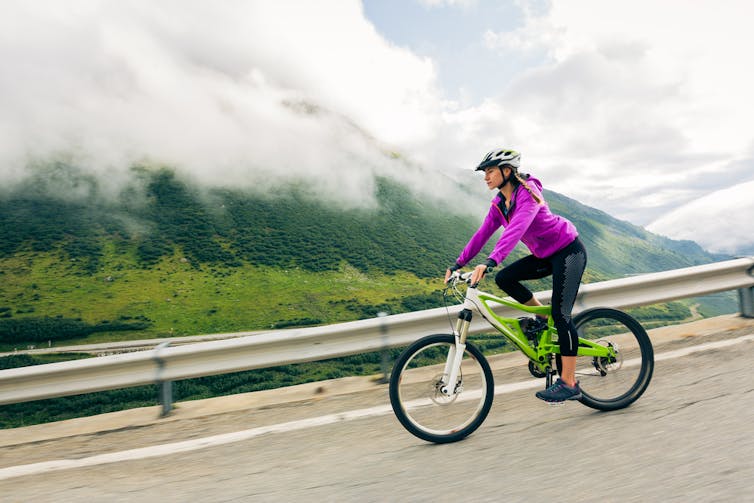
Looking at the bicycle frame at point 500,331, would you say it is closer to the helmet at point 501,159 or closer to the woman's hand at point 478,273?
the woman's hand at point 478,273

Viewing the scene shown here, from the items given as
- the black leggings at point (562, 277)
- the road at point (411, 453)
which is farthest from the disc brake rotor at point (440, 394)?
the black leggings at point (562, 277)

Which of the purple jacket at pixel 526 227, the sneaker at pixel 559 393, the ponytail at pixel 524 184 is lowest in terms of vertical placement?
the sneaker at pixel 559 393

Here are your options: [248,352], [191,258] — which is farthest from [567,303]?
[191,258]

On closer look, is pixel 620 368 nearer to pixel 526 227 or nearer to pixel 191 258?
pixel 526 227

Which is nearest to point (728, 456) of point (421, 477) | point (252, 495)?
point (421, 477)

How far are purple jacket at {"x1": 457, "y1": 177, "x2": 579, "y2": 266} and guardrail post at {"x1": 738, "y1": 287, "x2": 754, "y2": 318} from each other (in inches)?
136

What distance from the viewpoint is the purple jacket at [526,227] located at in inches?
121

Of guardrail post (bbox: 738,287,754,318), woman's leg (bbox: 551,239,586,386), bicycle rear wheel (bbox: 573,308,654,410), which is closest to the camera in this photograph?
woman's leg (bbox: 551,239,586,386)

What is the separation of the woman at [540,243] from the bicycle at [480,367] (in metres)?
0.10

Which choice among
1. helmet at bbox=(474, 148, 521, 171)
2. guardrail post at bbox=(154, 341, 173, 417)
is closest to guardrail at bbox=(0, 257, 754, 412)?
guardrail post at bbox=(154, 341, 173, 417)

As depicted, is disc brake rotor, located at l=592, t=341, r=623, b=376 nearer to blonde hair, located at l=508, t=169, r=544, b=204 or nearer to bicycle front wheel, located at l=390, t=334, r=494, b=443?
bicycle front wheel, located at l=390, t=334, r=494, b=443

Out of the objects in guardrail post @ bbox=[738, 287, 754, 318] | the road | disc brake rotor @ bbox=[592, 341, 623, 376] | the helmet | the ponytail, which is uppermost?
the helmet

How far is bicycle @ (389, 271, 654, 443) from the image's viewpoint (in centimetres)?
312

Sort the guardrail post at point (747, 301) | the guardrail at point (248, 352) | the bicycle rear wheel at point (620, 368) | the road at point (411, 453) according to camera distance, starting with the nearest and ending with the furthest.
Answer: the road at point (411, 453) < the bicycle rear wheel at point (620, 368) < the guardrail at point (248, 352) < the guardrail post at point (747, 301)
